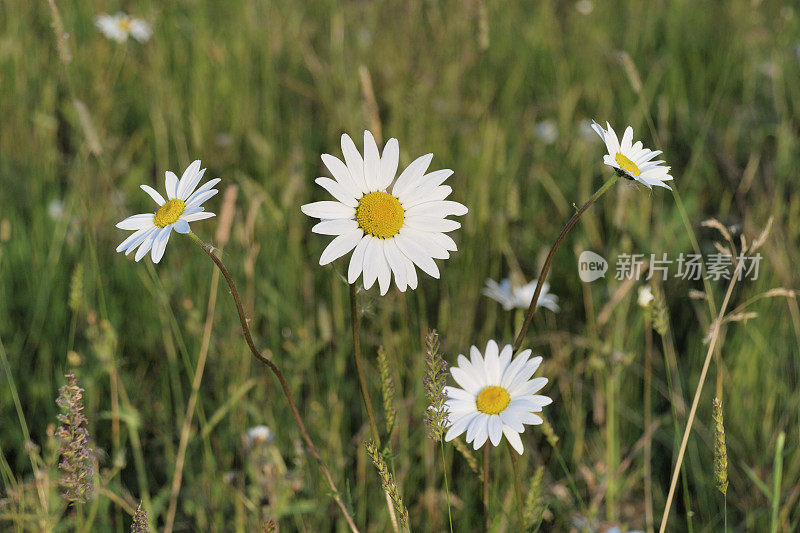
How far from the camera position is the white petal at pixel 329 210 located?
0.92 metres

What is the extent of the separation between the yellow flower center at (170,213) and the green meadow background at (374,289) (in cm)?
35

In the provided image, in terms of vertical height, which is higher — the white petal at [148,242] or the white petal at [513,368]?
the white petal at [148,242]

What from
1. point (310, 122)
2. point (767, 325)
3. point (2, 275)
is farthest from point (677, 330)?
point (2, 275)

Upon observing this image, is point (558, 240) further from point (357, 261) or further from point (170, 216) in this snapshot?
point (170, 216)

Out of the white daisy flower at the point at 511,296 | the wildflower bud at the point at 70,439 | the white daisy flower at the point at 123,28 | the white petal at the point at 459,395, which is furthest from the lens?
the white daisy flower at the point at 123,28

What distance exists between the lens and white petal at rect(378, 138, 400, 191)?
39.1 inches

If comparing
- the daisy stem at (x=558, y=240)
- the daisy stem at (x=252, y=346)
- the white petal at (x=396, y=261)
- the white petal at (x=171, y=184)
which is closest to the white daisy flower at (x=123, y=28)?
the white petal at (x=171, y=184)

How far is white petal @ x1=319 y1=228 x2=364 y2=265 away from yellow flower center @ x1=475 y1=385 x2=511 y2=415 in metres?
0.32

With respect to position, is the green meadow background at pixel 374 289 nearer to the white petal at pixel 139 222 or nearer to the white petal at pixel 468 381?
the white petal at pixel 468 381

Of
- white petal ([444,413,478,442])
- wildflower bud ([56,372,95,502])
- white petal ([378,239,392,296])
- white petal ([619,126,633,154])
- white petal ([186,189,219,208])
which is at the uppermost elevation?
white petal ([619,126,633,154])

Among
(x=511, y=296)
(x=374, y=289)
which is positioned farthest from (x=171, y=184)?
(x=511, y=296)

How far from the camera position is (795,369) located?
1.93 meters

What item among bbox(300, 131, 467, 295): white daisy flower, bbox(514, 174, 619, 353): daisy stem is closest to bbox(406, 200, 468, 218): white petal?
bbox(300, 131, 467, 295): white daisy flower

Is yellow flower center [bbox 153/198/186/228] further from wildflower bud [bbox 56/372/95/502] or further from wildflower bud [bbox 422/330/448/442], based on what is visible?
wildflower bud [bbox 422/330/448/442]
